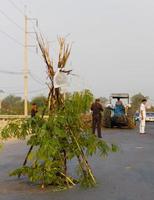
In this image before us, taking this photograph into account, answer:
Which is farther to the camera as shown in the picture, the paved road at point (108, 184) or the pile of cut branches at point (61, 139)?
the pile of cut branches at point (61, 139)

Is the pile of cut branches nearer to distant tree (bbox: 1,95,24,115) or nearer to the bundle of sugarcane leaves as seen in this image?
the bundle of sugarcane leaves

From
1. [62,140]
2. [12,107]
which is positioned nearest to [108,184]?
[62,140]

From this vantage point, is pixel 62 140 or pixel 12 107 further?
pixel 12 107

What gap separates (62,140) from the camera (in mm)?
11164

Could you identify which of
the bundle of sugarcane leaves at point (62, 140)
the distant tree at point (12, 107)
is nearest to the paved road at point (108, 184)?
the bundle of sugarcane leaves at point (62, 140)

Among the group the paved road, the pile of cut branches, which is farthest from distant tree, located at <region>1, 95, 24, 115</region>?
the pile of cut branches

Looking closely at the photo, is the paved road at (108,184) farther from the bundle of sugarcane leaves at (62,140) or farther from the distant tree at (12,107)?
the distant tree at (12,107)

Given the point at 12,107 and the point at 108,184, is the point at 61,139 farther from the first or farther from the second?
the point at 12,107

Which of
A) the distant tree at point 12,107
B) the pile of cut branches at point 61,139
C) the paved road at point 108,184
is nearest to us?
the paved road at point 108,184

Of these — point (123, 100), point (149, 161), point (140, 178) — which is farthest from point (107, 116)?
point (140, 178)

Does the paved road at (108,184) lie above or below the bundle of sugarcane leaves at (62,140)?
below

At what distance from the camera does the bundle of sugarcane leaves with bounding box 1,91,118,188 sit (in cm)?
1102

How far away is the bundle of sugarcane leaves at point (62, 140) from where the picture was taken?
11.0 metres

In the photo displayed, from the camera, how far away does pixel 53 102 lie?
1183 centimetres
